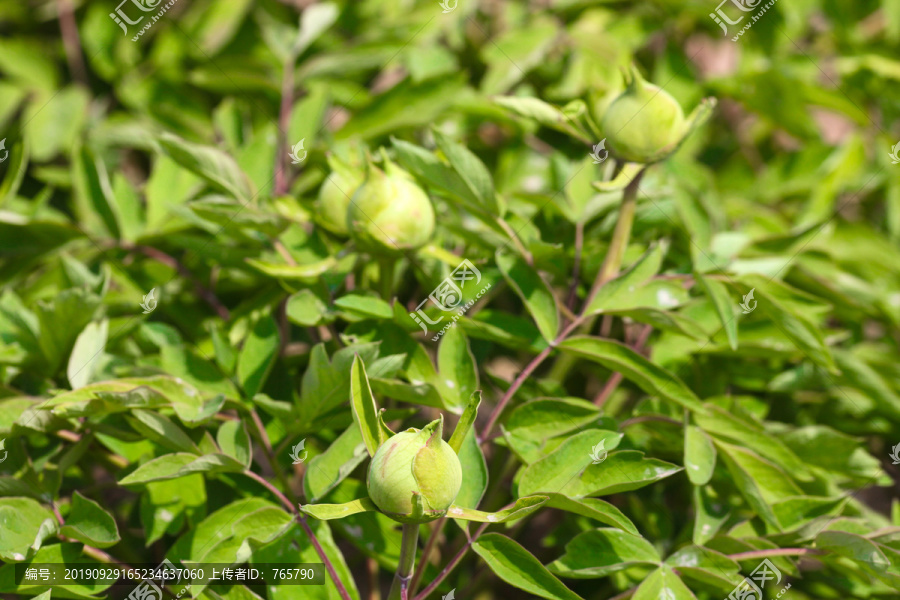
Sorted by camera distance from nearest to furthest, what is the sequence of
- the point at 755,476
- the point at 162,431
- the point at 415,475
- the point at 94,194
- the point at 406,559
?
the point at 415,475 < the point at 406,559 < the point at 162,431 < the point at 755,476 < the point at 94,194

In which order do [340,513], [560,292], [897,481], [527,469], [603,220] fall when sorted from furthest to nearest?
[560,292] < [897,481] < [603,220] < [527,469] < [340,513]

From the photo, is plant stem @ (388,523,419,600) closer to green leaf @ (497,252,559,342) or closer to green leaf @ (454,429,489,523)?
green leaf @ (454,429,489,523)

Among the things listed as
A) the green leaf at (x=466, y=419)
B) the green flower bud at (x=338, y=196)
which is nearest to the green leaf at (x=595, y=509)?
the green leaf at (x=466, y=419)

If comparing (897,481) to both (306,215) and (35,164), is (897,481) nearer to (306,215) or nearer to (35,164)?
(306,215)

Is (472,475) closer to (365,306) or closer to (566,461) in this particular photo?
(566,461)

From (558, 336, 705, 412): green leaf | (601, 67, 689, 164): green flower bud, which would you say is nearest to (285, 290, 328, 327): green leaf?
(558, 336, 705, 412): green leaf

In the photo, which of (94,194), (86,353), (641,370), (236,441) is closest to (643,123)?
(641,370)

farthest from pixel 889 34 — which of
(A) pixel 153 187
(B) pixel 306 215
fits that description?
(A) pixel 153 187
